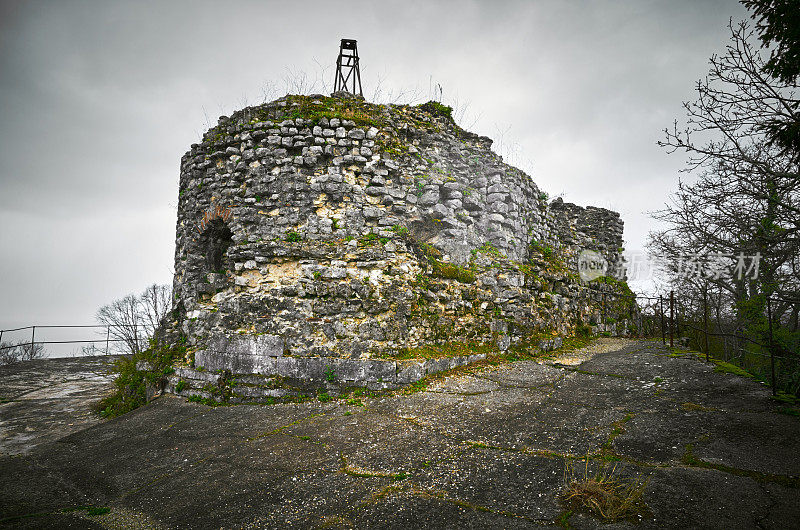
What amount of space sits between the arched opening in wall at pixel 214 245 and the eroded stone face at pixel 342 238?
26 millimetres

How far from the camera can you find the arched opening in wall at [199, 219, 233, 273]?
22.8ft

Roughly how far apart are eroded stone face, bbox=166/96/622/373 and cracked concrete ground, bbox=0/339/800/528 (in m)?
1.17

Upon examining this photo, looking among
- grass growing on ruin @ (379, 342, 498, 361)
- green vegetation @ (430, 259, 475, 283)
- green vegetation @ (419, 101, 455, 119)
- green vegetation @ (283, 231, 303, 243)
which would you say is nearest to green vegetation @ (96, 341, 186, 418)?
green vegetation @ (283, 231, 303, 243)

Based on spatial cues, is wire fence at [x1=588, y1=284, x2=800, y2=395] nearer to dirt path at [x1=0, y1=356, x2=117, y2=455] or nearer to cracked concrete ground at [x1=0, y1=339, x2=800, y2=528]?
cracked concrete ground at [x1=0, y1=339, x2=800, y2=528]

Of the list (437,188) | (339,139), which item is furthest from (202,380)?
(437,188)

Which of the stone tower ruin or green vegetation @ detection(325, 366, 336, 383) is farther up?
the stone tower ruin

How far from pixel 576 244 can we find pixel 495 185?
5.01 meters

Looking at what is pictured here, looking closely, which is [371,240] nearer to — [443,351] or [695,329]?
[443,351]

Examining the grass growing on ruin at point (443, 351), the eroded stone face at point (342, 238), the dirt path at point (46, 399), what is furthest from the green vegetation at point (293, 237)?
the dirt path at point (46, 399)

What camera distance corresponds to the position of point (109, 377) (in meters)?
10.2

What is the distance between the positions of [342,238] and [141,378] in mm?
4296

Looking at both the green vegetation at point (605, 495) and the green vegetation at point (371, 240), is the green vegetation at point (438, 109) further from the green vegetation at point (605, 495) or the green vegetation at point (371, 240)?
the green vegetation at point (605, 495)

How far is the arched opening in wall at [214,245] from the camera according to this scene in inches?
274

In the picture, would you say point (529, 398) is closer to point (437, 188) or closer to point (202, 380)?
point (437, 188)
